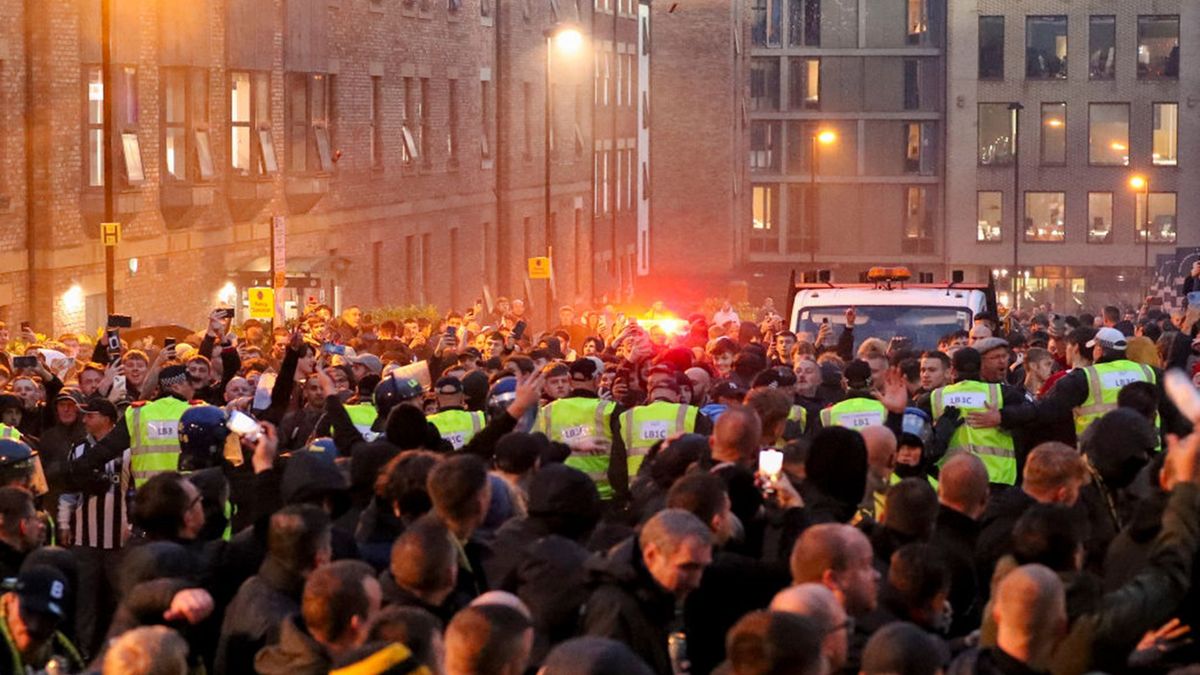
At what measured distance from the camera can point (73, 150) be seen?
35031 mm

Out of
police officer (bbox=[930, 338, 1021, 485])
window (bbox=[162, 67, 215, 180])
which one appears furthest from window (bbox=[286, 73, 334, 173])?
police officer (bbox=[930, 338, 1021, 485])

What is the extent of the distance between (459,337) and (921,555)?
18.4 meters

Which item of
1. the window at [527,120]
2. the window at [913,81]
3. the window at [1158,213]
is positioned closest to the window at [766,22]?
the window at [913,81]

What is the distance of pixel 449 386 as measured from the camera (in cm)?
1427

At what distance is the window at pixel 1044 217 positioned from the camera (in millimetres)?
82938

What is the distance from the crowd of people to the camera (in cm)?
735

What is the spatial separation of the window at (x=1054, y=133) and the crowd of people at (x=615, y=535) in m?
69.1

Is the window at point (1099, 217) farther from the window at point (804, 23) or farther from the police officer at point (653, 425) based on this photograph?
the police officer at point (653, 425)

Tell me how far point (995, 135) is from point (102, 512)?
72.5 m

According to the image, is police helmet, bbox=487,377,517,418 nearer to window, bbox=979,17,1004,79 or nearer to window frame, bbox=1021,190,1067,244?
window frame, bbox=1021,190,1067,244

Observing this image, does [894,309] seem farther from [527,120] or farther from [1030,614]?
[527,120]

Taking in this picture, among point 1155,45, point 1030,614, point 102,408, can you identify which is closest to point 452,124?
point 1155,45

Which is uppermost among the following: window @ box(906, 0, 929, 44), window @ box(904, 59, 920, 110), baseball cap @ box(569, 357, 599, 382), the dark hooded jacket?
window @ box(906, 0, 929, 44)

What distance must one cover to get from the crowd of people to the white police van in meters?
7.56
